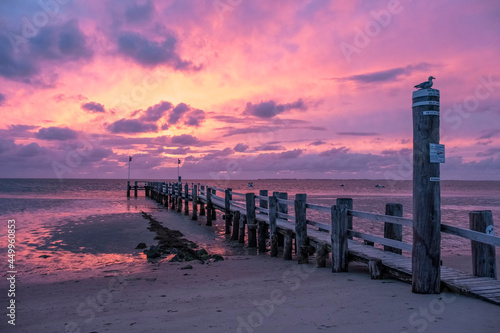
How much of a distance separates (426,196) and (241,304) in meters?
3.24

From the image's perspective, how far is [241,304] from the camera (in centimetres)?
608

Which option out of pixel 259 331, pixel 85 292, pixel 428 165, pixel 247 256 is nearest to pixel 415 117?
pixel 428 165

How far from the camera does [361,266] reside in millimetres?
8875

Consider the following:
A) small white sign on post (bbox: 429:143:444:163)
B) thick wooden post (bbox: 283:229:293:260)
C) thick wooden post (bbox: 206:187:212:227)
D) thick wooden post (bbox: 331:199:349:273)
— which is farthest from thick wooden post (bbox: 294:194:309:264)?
thick wooden post (bbox: 206:187:212:227)

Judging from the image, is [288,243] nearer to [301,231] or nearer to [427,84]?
[301,231]

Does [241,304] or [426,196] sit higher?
[426,196]

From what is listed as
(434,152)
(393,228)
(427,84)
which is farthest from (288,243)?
(427,84)

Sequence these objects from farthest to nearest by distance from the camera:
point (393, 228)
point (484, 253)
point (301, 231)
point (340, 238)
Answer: point (301, 231) → point (340, 238) → point (393, 228) → point (484, 253)

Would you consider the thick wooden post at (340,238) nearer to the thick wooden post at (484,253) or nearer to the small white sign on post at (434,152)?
the thick wooden post at (484,253)

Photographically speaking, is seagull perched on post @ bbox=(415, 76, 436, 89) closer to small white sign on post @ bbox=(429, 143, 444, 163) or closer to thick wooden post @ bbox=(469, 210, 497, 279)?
small white sign on post @ bbox=(429, 143, 444, 163)

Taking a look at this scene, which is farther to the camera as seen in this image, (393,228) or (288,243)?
(288,243)

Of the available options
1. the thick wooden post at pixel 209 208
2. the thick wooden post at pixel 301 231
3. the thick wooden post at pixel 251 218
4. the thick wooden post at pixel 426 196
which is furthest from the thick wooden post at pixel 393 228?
the thick wooden post at pixel 209 208

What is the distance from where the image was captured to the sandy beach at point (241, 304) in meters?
4.80

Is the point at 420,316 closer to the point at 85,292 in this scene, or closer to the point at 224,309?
the point at 224,309
